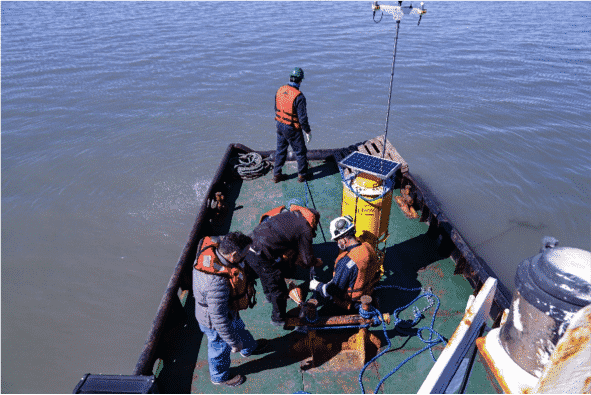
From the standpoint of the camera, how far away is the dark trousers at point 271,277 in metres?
4.20

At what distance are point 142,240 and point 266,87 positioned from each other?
10645 millimetres

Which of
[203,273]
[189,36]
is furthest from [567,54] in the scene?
[203,273]

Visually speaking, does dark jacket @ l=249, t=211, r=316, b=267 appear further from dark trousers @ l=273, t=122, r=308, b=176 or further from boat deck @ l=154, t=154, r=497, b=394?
dark trousers @ l=273, t=122, r=308, b=176

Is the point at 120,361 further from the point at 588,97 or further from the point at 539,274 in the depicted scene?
the point at 588,97

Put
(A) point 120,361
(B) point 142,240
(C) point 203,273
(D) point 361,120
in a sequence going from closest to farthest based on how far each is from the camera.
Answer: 1. (C) point 203,273
2. (A) point 120,361
3. (B) point 142,240
4. (D) point 361,120

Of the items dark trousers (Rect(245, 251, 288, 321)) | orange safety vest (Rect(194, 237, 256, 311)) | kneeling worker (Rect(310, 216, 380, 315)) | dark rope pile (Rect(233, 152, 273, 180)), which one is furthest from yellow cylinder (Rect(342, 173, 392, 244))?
dark rope pile (Rect(233, 152, 273, 180))

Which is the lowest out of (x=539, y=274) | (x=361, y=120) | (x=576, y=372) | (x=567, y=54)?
(x=361, y=120)

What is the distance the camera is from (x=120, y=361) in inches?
268

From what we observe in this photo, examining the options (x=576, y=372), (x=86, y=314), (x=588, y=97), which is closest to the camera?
(x=576, y=372)

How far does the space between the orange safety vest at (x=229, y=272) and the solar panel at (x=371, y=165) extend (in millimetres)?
2042

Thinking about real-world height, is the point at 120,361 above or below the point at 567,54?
below

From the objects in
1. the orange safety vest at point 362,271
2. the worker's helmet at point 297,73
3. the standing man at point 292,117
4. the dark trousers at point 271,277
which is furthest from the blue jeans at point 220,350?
the worker's helmet at point 297,73

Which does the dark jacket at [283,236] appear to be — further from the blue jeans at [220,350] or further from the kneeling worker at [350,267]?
the blue jeans at [220,350]

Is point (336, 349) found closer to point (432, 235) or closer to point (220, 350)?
point (220, 350)
